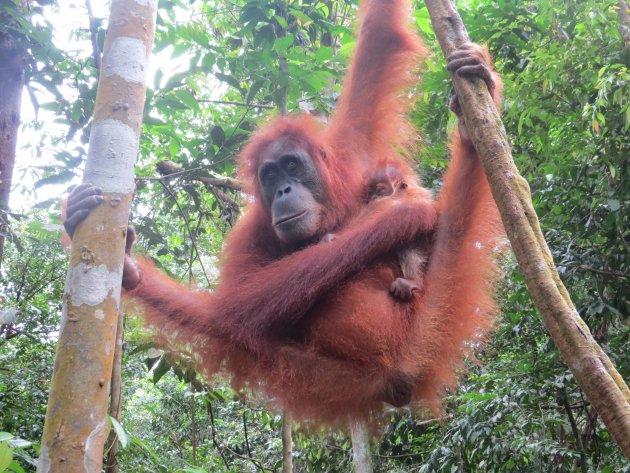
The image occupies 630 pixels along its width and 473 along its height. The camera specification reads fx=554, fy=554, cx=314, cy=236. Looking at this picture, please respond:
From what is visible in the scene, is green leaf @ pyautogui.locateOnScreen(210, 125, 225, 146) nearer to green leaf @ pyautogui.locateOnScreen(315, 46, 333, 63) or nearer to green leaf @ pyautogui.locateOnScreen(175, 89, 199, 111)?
green leaf @ pyautogui.locateOnScreen(175, 89, 199, 111)

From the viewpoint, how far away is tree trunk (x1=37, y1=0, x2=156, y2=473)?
49.1 inches

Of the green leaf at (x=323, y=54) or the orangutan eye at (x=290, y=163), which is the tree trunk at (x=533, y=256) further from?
the green leaf at (x=323, y=54)

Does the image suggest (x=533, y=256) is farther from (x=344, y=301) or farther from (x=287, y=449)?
(x=287, y=449)

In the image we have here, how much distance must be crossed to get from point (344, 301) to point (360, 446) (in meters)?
1.07

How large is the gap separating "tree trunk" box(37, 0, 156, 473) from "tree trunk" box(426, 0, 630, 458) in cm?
92

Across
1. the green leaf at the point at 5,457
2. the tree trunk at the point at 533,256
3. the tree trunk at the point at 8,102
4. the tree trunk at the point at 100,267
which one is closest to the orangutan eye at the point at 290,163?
the tree trunk at the point at 100,267

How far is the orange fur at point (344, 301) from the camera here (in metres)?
2.02

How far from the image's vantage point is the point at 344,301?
6.95ft

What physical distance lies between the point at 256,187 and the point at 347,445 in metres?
2.77

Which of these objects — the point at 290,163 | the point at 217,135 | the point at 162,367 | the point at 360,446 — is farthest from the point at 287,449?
the point at 217,135

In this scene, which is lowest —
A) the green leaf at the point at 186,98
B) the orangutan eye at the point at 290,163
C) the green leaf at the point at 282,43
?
the orangutan eye at the point at 290,163

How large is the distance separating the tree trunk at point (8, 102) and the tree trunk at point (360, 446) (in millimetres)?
2523

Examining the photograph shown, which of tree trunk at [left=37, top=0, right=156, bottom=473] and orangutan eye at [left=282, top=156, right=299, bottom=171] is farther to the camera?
orangutan eye at [left=282, top=156, right=299, bottom=171]

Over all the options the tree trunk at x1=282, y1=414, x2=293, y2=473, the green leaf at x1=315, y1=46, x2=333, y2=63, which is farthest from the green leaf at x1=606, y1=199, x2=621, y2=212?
the tree trunk at x1=282, y1=414, x2=293, y2=473
